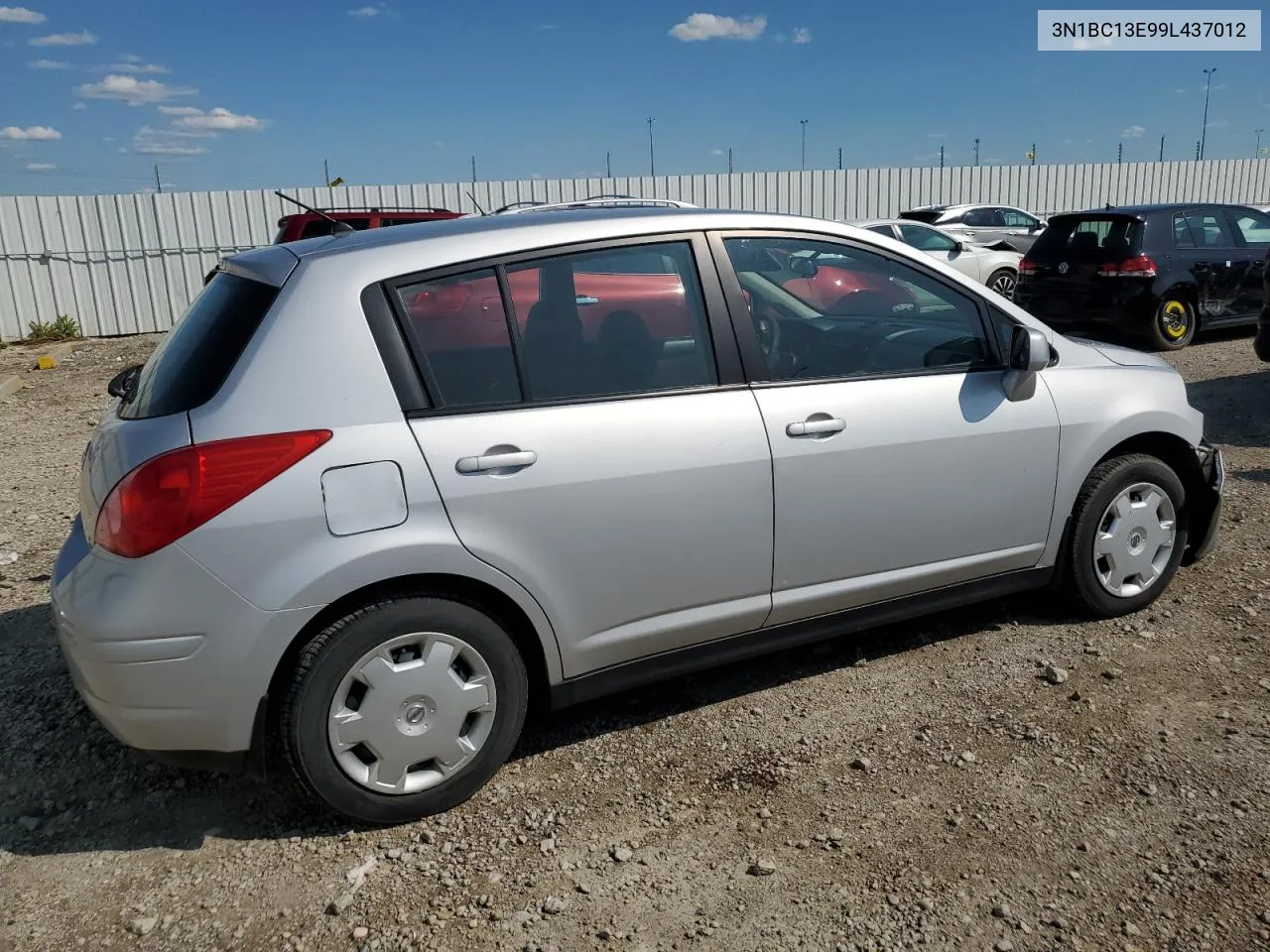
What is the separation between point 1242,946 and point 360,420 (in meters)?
2.54

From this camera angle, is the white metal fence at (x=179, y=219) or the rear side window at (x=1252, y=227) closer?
the rear side window at (x=1252, y=227)

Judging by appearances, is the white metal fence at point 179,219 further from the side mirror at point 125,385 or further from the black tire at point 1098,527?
the black tire at point 1098,527

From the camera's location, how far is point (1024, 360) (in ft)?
11.9

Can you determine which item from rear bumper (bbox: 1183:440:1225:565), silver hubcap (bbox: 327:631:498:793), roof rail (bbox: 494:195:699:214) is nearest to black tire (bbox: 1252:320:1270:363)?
rear bumper (bbox: 1183:440:1225:565)

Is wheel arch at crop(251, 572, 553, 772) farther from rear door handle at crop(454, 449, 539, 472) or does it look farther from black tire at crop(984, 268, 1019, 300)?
black tire at crop(984, 268, 1019, 300)

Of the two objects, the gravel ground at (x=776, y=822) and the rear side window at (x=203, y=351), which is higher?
the rear side window at (x=203, y=351)

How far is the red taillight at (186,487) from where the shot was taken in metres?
2.58

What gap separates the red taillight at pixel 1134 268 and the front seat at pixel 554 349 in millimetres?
8928

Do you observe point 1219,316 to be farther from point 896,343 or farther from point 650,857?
point 650,857

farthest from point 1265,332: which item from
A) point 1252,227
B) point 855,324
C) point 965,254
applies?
point 965,254

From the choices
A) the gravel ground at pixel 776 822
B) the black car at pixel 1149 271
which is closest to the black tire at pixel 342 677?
the gravel ground at pixel 776 822

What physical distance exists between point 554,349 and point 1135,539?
102 inches

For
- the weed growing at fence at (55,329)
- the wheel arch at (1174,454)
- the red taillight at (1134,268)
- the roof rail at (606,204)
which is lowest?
the weed growing at fence at (55,329)

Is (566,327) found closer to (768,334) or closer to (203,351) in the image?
(768,334)
